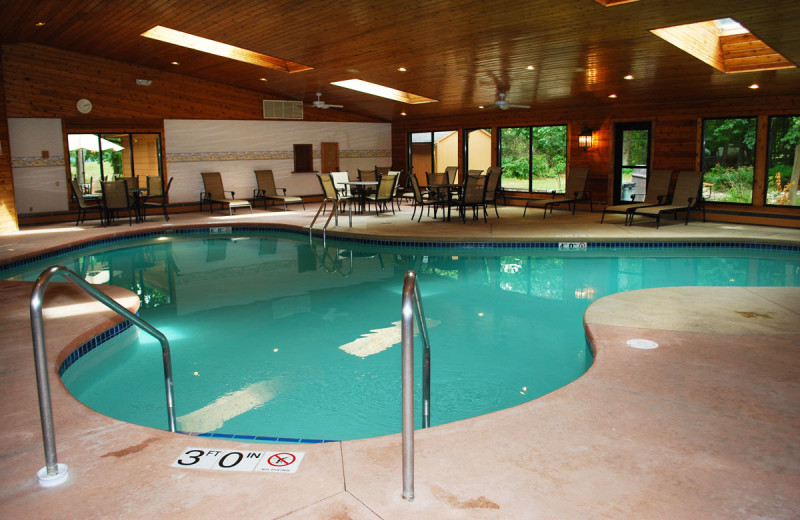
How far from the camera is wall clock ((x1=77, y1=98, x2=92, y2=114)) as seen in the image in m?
12.4

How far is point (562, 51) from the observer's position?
8.53 m

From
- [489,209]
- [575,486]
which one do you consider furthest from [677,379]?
[489,209]

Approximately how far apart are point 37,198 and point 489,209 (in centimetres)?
938

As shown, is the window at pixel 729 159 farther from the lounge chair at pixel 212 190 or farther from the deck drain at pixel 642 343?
the lounge chair at pixel 212 190

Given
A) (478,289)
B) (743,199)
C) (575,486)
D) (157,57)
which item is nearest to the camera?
(575,486)

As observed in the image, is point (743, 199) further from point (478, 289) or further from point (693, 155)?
point (478, 289)

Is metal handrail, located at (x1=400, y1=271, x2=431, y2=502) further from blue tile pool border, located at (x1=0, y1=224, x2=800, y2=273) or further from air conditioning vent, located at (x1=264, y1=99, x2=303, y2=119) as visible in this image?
air conditioning vent, located at (x1=264, y1=99, x2=303, y2=119)

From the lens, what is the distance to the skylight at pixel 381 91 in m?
13.4

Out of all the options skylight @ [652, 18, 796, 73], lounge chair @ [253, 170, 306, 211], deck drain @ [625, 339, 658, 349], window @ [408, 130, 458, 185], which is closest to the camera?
deck drain @ [625, 339, 658, 349]

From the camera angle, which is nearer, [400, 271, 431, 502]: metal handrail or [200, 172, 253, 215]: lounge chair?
[400, 271, 431, 502]: metal handrail

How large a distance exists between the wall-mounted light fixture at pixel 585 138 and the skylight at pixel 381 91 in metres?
3.29

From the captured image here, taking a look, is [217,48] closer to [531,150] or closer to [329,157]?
[329,157]

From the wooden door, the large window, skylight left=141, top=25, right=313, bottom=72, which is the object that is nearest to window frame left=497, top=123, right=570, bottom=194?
the large window

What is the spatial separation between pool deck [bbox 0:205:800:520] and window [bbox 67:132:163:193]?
9.94m
